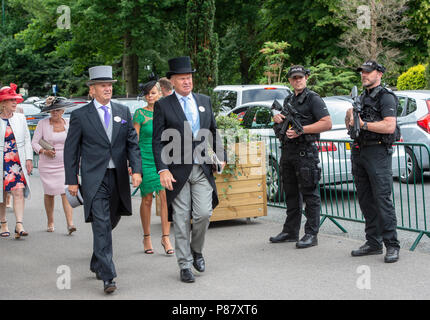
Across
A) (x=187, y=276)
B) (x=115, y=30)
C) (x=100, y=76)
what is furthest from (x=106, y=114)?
A: (x=115, y=30)

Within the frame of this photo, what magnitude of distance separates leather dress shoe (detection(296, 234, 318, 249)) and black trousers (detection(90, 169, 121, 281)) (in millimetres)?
2268

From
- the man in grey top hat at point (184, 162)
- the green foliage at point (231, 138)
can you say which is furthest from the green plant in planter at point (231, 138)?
the man in grey top hat at point (184, 162)

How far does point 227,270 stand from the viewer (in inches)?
246

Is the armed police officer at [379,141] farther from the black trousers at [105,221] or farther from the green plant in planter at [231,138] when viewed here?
the black trousers at [105,221]

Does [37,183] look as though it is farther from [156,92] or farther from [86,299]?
[86,299]

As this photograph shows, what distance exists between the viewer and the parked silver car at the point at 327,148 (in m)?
8.65

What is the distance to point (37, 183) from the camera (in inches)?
544

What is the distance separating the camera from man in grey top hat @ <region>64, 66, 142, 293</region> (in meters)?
5.70

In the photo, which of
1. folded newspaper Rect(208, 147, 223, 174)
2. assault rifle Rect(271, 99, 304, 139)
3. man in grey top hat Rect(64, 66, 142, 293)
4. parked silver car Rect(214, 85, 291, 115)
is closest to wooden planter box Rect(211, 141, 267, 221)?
assault rifle Rect(271, 99, 304, 139)

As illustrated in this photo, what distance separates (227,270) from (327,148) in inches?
120

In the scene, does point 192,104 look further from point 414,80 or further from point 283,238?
point 414,80

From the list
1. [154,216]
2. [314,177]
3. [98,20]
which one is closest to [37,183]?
[154,216]

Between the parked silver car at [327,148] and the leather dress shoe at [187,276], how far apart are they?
9.68ft
